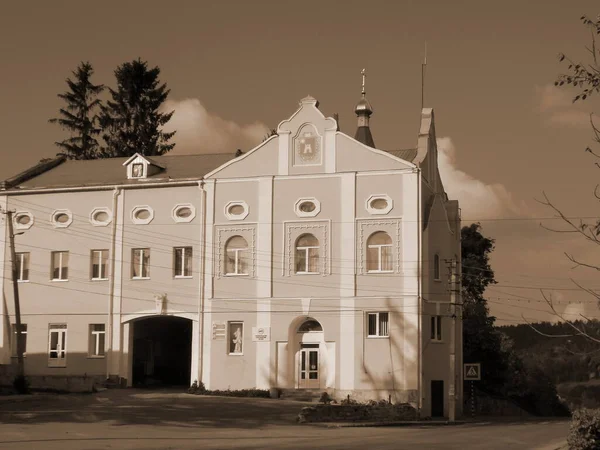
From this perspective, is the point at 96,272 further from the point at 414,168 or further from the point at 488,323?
the point at 488,323

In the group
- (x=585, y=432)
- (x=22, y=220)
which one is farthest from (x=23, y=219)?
(x=585, y=432)

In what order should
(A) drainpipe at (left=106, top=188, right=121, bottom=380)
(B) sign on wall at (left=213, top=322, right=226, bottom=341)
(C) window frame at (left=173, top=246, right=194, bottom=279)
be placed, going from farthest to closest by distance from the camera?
(A) drainpipe at (left=106, top=188, right=121, bottom=380)
(C) window frame at (left=173, top=246, right=194, bottom=279)
(B) sign on wall at (left=213, top=322, right=226, bottom=341)

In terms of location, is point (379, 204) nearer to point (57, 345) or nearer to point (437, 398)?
point (437, 398)

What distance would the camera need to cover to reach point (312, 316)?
46.4 m

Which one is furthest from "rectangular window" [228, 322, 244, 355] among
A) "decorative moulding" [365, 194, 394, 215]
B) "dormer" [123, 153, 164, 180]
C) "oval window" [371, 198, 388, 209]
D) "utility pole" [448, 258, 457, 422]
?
"utility pole" [448, 258, 457, 422]

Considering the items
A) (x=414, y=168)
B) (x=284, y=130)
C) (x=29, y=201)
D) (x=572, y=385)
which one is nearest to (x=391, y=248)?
(x=414, y=168)

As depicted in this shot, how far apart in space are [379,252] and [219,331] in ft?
27.4

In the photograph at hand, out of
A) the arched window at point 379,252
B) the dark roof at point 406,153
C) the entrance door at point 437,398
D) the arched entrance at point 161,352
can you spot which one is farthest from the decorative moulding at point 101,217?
the entrance door at point 437,398

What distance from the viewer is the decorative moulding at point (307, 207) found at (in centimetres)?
4703

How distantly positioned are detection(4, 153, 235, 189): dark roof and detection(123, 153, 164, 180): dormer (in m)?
0.28

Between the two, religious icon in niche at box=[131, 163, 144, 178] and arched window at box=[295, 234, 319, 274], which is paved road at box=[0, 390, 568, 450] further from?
religious icon in niche at box=[131, 163, 144, 178]

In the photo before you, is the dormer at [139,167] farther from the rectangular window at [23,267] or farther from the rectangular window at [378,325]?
the rectangular window at [378,325]

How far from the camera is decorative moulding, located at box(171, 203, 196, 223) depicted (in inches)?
1928

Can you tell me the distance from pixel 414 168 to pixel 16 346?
70.5ft
